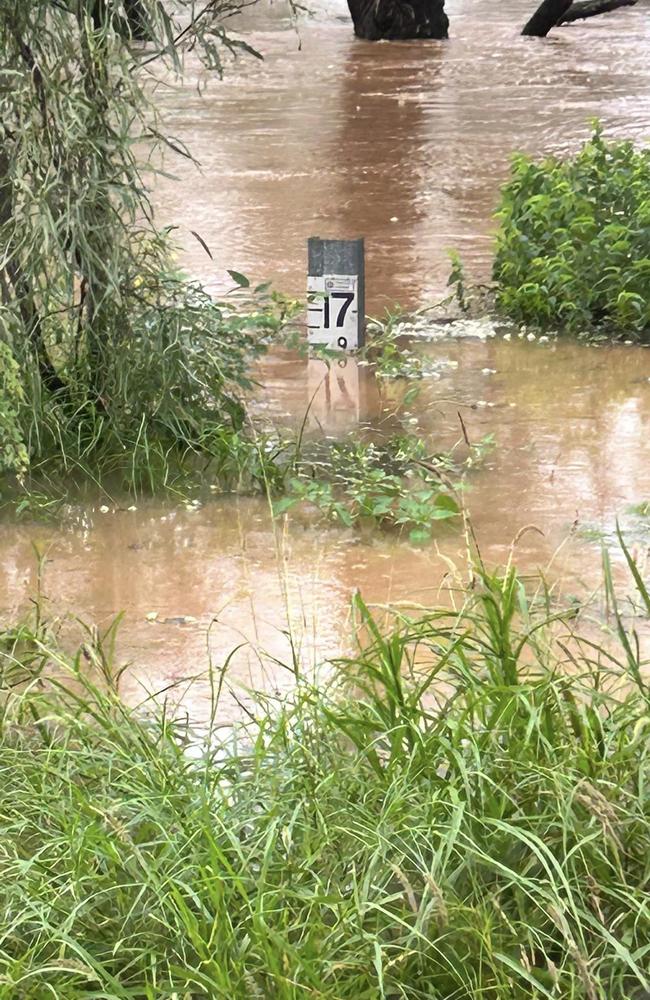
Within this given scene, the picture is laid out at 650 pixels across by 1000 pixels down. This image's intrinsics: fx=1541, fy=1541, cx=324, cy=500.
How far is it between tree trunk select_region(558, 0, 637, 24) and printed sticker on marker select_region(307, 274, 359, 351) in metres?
13.0

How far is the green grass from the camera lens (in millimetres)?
2641

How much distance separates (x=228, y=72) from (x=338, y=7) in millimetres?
6357

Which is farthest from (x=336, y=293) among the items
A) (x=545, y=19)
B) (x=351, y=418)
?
(x=545, y=19)

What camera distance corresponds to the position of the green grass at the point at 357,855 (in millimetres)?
2641

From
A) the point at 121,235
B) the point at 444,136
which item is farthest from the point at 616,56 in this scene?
the point at 121,235

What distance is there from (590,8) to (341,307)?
13.3m

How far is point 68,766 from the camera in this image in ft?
10.5

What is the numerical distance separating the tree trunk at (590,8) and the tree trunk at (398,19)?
5.06ft

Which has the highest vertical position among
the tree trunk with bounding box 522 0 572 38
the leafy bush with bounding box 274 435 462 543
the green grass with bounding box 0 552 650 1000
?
the tree trunk with bounding box 522 0 572 38

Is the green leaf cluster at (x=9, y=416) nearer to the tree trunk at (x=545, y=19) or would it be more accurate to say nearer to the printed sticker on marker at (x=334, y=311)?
the printed sticker on marker at (x=334, y=311)

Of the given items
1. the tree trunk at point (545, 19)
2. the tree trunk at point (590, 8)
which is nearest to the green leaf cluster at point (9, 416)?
the tree trunk at point (545, 19)

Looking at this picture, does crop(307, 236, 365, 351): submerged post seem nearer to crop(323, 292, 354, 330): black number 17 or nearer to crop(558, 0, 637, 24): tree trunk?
crop(323, 292, 354, 330): black number 17

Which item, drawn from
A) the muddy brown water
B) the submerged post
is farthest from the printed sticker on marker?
the muddy brown water

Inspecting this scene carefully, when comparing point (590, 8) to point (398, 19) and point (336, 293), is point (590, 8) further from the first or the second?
point (336, 293)
